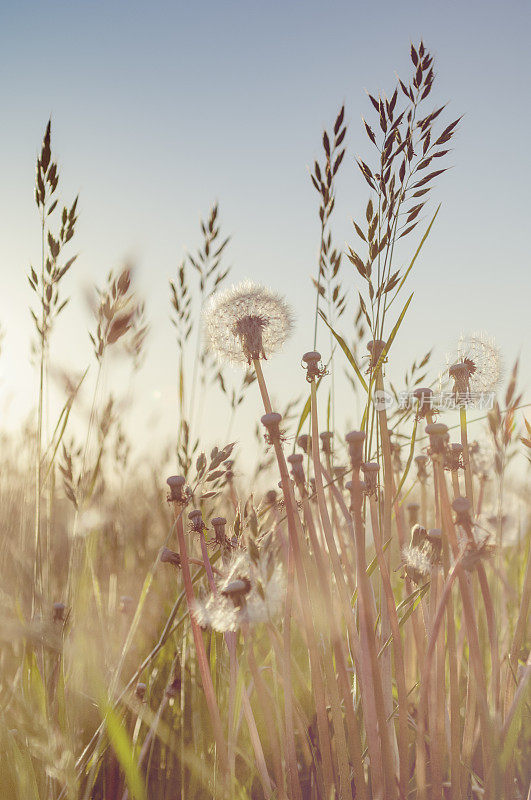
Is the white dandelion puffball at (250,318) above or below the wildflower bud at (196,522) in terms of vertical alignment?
above

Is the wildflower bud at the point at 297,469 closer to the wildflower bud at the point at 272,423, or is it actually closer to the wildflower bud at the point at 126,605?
the wildflower bud at the point at 272,423

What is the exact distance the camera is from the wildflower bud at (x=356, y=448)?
104 centimetres

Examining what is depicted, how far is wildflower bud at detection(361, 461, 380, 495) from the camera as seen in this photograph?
1174 millimetres

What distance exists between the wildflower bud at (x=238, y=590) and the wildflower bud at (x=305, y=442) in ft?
1.69

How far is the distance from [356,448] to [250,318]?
574 millimetres

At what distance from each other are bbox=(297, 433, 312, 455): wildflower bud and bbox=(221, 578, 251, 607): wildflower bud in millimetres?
515

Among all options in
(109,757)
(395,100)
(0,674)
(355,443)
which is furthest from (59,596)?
(395,100)

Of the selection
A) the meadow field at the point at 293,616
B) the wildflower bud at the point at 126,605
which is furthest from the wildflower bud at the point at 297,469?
the wildflower bud at the point at 126,605

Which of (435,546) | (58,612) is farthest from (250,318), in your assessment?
(58,612)

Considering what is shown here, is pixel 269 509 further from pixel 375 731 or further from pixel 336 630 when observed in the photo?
pixel 375 731

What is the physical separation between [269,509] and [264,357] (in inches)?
15.6

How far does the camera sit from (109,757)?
1.42 meters

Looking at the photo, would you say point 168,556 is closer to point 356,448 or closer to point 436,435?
point 356,448

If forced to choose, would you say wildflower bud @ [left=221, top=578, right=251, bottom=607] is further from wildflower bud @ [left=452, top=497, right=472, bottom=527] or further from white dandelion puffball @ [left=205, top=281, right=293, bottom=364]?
white dandelion puffball @ [left=205, top=281, right=293, bottom=364]
